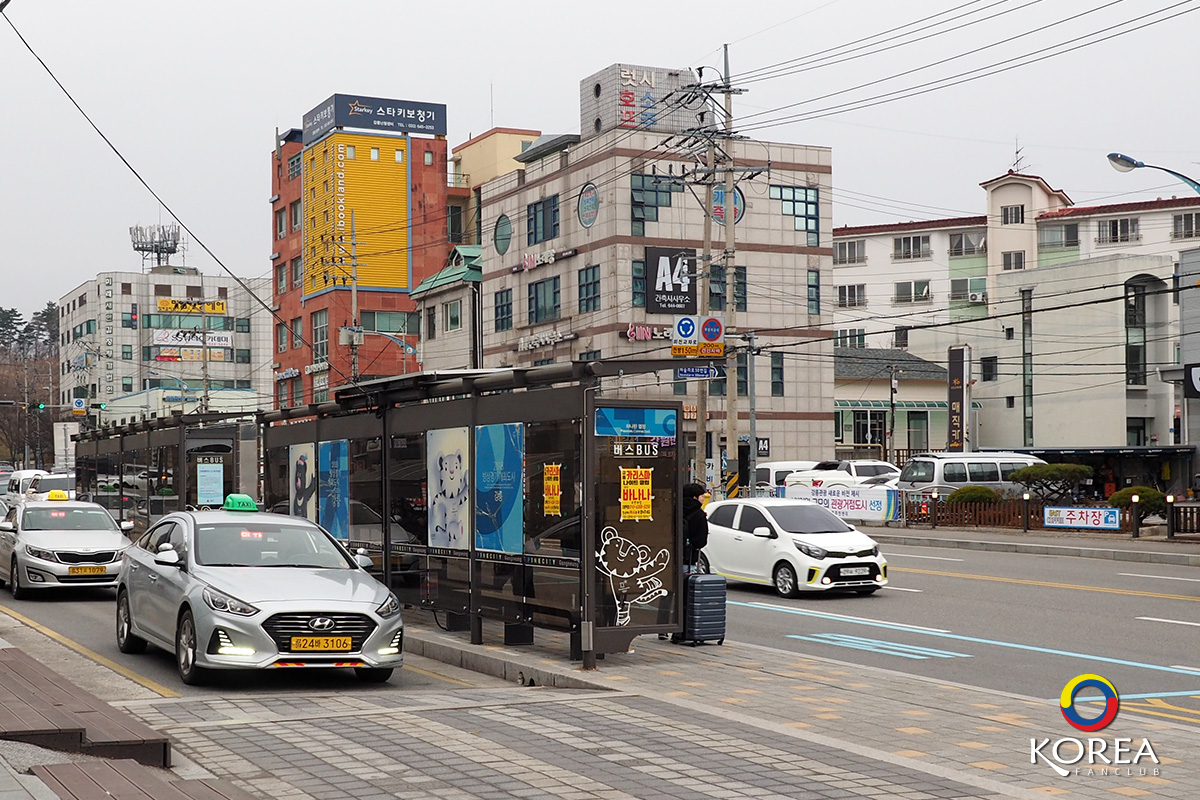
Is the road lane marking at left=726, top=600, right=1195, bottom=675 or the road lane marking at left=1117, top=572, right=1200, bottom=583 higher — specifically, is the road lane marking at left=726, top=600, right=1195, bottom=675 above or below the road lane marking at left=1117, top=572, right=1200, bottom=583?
above

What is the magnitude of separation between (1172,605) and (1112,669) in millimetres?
6567

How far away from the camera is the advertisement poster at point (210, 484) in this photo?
27.5 meters

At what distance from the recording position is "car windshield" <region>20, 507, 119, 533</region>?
68.6 feet

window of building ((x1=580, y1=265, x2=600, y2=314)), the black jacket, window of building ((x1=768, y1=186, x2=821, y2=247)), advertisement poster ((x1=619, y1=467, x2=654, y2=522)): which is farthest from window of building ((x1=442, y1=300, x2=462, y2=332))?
advertisement poster ((x1=619, y1=467, x2=654, y2=522))

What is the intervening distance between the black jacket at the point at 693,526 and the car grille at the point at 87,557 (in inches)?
385

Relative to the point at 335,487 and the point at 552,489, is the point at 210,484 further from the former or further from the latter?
the point at 552,489

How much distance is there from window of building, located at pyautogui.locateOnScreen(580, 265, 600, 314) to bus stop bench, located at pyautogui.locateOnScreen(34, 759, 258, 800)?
5275 centimetres

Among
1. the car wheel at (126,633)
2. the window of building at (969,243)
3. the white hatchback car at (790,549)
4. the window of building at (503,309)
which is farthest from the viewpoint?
the window of building at (969,243)

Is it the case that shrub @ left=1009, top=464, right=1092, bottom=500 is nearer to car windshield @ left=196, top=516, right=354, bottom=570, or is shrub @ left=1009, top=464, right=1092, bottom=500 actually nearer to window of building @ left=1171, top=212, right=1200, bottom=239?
car windshield @ left=196, top=516, right=354, bottom=570

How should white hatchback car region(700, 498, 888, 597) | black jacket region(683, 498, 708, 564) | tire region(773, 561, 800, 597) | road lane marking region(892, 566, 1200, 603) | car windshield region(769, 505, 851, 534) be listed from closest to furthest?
black jacket region(683, 498, 708, 564)
road lane marking region(892, 566, 1200, 603)
white hatchback car region(700, 498, 888, 597)
tire region(773, 561, 800, 597)
car windshield region(769, 505, 851, 534)

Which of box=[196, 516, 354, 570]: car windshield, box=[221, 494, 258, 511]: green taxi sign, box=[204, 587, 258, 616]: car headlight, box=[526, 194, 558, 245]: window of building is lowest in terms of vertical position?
box=[204, 587, 258, 616]: car headlight

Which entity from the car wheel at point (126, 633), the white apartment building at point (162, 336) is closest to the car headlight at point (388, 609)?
the car wheel at point (126, 633)

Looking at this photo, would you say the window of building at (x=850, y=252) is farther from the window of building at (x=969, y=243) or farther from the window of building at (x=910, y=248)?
the window of building at (x=969, y=243)

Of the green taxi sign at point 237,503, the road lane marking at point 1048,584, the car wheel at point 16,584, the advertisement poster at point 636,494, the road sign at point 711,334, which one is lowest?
the road lane marking at point 1048,584
